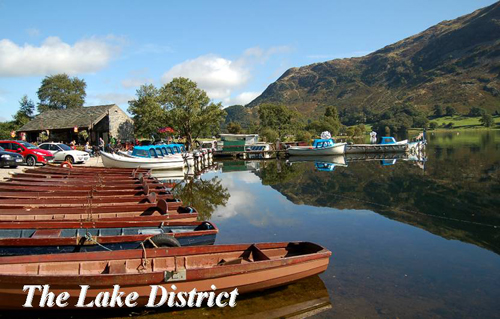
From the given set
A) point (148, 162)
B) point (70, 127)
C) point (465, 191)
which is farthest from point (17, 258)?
point (70, 127)

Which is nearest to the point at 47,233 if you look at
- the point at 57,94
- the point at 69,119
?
the point at 69,119

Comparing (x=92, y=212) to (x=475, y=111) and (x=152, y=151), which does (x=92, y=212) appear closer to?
(x=152, y=151)

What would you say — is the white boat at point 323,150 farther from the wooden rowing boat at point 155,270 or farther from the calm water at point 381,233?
the wooden rowing boat at point 155,270

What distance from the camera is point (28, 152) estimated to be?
26.9 metres

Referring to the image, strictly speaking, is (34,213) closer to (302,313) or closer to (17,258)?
(17,258)

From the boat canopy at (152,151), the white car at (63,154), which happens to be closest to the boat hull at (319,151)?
the boat canopy at (152,151)

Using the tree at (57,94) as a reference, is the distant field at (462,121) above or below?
below

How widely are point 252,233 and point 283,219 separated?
7.86 ft

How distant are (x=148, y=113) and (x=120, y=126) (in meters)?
4.09

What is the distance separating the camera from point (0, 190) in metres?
13.6

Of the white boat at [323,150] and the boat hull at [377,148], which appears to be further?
the boat hull at [377,148]

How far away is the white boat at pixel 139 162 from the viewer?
28.3 m

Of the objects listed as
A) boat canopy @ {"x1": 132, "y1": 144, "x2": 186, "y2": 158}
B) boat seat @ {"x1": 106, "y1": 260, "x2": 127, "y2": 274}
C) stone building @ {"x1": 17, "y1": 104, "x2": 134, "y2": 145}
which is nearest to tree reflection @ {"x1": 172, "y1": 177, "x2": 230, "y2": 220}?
boat canopy @ {"x1": 132, "y1": 144, "x2": 186, "y2": 158}

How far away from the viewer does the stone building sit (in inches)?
1763
